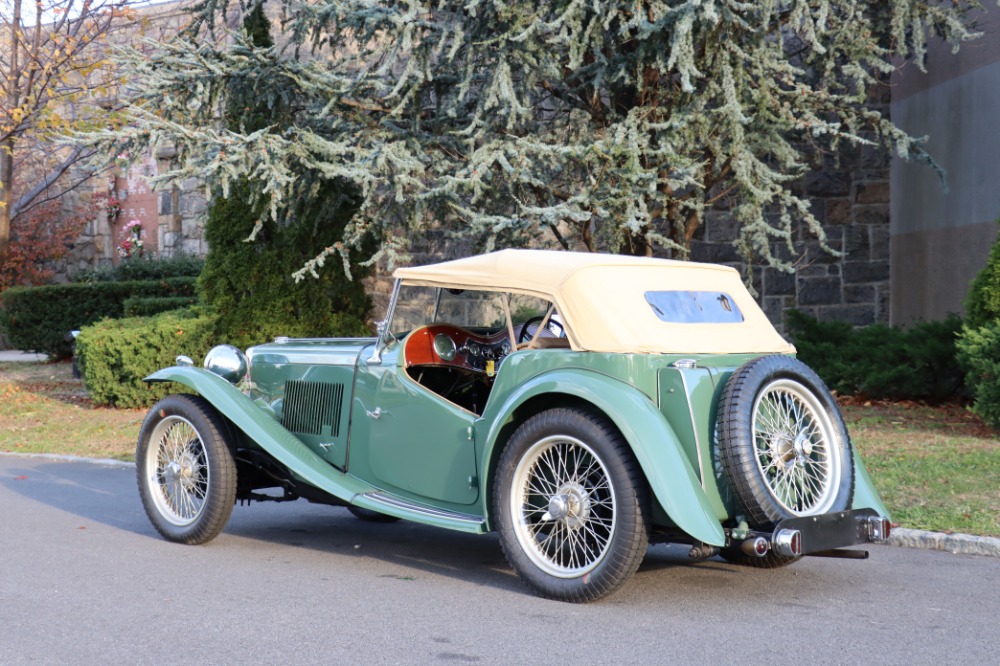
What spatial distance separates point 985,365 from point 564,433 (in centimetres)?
588

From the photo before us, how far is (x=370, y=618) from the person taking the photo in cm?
495

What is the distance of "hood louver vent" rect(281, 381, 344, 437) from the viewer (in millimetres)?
6566

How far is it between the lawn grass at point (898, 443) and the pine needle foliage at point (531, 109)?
6.37ft

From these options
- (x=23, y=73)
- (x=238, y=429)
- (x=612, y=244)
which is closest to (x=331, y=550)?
(x=238, y=429)

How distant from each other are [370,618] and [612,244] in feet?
19.8

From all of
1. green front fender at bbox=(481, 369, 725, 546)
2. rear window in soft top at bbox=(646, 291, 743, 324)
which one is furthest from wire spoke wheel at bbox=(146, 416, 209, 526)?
rear window in soft top at bbox=(646, 291, 743, 324)

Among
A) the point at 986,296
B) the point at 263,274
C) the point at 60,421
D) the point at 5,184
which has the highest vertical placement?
the point at 5,184

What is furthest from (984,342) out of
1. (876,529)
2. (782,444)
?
(782,444)

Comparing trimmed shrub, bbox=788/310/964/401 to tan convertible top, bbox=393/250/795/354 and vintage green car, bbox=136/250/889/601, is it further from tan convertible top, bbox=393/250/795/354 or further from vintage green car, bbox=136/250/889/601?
vintage green car, bbox=136/250/889/601

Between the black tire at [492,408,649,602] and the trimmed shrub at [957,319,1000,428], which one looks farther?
the trimmed shrub at [957,319,1000,428]

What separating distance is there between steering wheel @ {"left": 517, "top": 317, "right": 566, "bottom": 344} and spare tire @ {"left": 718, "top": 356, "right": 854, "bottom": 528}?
1.33 metres

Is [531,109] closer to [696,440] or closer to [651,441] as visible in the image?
[696,440]

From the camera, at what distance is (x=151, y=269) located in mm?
21953

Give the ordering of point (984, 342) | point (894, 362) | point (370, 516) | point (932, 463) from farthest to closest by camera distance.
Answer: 1. point (894, 362)
2. point (984, 342)
3. point (932, 463)
4. point (370, 516)
